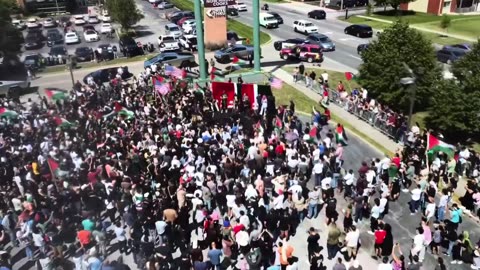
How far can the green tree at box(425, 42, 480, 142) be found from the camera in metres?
25.1

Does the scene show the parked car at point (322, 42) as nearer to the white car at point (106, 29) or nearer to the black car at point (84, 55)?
the black car at point (84, 55)

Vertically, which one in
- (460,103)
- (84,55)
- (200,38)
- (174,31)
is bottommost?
(84,55)

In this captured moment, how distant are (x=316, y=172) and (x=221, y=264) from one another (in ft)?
19.5

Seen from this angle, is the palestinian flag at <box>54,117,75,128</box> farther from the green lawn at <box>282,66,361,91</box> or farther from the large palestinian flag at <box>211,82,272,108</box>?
the green lawn at <box>282,66,361,91</box>

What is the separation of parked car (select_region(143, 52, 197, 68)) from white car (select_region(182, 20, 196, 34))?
12.2 metres

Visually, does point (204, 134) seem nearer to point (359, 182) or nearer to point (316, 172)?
point (316, 172)

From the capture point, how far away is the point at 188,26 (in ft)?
174

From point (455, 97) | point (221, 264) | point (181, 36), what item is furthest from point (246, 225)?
point (181, 36)

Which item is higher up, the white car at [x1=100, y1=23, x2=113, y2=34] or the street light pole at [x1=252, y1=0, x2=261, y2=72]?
the street light pole at [x1=252, y1=0, x2=261, y2=72]

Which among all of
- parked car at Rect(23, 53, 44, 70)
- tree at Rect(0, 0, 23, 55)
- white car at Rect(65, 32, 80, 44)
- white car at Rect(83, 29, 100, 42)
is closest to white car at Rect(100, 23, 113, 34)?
white car at Rect(83, 29, 100, 42)

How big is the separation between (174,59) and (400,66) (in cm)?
1892

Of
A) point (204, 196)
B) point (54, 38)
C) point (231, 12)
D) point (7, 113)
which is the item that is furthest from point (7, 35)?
point (204, 196)

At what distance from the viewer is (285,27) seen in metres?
58.2

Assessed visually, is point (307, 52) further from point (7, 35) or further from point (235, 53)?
point (7, 35)
